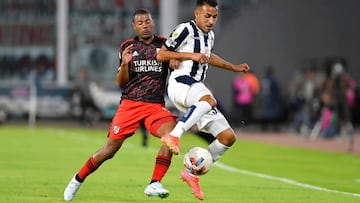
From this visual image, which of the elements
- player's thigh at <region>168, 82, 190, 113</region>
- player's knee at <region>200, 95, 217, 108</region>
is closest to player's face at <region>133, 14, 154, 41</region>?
player's thigh at <region>168, 82, 190, 113</region>

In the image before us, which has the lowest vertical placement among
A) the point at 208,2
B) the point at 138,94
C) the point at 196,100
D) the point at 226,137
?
the point at 226,137

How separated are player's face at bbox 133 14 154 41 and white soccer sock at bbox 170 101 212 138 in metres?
1.22

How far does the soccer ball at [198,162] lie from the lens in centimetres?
1259

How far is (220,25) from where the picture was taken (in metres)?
40.3

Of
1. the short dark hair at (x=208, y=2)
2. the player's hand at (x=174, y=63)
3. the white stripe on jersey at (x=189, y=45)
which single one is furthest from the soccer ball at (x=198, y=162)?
the short dark hair at (x=208, y=2)

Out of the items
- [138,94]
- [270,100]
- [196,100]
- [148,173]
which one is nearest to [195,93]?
[196,100]

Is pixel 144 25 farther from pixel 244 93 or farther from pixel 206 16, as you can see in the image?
pixel 244 93

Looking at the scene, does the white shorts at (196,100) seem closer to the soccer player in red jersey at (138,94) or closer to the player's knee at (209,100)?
the player's knee at (209,100)

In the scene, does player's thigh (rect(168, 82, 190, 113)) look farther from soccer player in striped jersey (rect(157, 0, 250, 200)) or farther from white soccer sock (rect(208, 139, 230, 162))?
white soccer sock (rect(208, 139, 230, 162))

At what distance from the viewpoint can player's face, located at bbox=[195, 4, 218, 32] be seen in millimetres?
12695

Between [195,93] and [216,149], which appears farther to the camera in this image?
[216,149]

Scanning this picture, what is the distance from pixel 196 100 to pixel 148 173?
18.1 feet

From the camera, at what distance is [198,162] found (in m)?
12.6

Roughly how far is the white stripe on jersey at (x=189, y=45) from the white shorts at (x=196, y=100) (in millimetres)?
130
